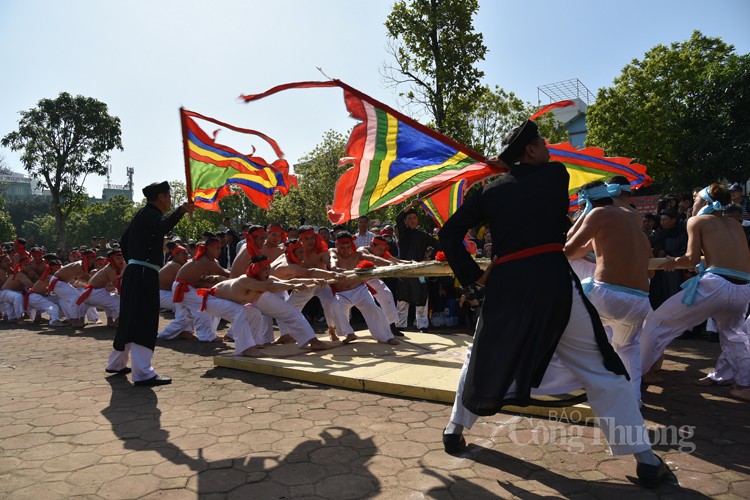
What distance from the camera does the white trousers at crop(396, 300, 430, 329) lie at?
809 centimetres

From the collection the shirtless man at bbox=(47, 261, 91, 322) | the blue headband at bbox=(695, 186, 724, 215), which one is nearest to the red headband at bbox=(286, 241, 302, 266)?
the blue headband at bbox=(695, 186, 724, 215)

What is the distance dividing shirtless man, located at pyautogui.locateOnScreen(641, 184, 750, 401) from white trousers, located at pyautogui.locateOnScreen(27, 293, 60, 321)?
392 inches

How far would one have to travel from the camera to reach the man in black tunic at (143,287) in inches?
197

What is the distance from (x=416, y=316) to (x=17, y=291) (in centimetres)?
827

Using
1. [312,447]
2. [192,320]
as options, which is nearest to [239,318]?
[192,320]

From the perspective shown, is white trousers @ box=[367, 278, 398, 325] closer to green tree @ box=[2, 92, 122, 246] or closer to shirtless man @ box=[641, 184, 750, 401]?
shirtless man @ box=[641, 184, 750, 401]

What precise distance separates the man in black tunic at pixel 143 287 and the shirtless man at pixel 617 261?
368cm

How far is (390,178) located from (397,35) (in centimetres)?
1062

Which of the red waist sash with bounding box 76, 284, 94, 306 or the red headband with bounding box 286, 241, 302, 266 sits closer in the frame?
the red headband with bounding box 286, 241, 302, 266

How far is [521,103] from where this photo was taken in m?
15.1

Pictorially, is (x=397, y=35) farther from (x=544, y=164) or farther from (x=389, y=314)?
(x=544, y=164)

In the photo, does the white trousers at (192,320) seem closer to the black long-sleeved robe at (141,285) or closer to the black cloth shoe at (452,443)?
the black long-sleeved robe at (141,285)

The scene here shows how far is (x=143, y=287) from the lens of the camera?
16.7 feet

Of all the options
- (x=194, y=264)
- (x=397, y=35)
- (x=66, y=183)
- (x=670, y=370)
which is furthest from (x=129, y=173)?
(x=670, y=370)
